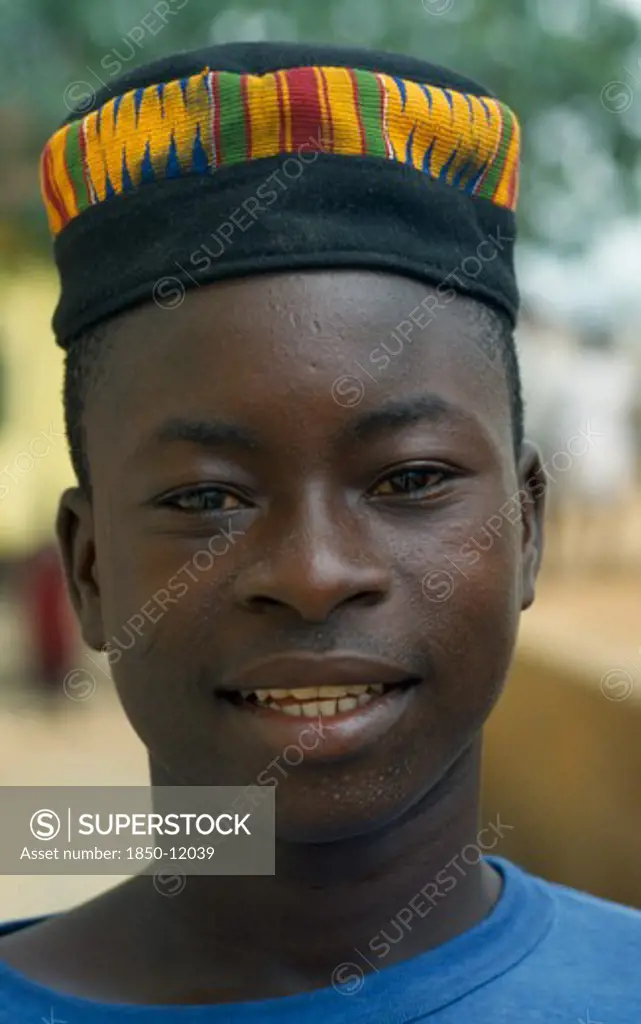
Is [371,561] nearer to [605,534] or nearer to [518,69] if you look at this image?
[518,69]

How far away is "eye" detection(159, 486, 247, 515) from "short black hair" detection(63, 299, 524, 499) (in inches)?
5.5

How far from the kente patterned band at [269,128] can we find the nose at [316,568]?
33 cm

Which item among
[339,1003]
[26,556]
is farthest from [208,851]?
[26,556]

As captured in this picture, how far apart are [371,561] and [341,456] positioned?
0.09 meters

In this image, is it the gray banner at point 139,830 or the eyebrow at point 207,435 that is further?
the gray banner at point 139,830

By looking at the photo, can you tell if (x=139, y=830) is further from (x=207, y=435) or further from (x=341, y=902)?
(x=207, y=435)

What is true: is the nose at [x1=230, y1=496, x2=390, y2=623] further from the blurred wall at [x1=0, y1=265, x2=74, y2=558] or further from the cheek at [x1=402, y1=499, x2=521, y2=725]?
the blurred wall at [x1=0, y1=265, x2=74, y2=558]

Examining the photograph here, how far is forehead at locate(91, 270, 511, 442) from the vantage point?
1.04 m

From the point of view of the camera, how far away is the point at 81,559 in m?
1.28

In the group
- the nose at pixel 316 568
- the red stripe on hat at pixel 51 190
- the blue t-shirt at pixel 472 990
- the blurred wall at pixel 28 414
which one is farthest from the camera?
the blurred wall at pixel 28 414

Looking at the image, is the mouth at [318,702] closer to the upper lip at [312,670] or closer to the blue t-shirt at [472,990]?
the upper lip at [312,670]

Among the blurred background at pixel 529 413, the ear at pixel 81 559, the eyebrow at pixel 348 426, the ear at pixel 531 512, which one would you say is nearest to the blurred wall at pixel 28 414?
→ the blurred background at pixel 529 413

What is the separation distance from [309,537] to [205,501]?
12 centimetres

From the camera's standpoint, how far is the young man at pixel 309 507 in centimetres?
104
